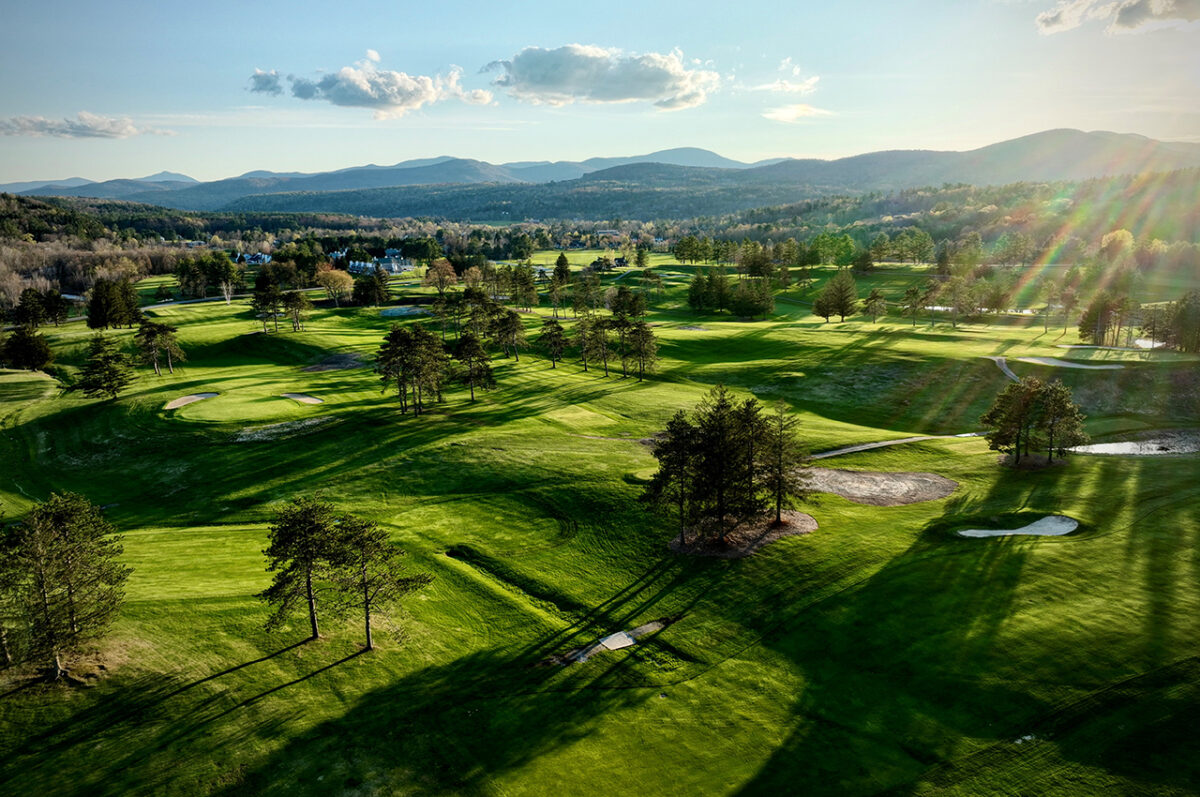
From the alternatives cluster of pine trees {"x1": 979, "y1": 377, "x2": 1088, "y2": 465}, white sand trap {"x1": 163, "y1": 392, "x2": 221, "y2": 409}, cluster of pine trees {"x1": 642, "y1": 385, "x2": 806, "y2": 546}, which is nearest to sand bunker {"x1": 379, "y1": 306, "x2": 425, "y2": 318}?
white sand trap {"x1": 163, "y1": 392, "x2": 221, "y2": 409}

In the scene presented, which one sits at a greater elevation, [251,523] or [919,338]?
[919,338]

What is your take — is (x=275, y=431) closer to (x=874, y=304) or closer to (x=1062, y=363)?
(x=1062, y=363)

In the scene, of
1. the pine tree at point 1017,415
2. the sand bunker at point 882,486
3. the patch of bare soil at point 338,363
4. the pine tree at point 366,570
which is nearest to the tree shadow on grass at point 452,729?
the pine tree at point 366,570

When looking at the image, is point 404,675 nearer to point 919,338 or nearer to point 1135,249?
point 919,338

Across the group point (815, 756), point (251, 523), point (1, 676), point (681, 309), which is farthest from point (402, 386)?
point (681, 309)

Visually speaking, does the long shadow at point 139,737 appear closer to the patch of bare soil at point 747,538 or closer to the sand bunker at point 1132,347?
the patch of bare soil at point 747,538

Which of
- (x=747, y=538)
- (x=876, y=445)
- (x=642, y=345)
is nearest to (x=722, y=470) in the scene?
(x=747, y=538)
